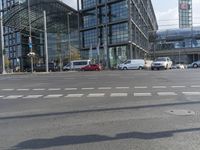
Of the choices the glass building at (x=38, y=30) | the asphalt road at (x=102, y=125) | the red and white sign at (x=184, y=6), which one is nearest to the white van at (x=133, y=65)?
the glass building at (x=38, y=30)

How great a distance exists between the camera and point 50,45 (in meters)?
116

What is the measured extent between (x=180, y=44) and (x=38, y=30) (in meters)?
50.2

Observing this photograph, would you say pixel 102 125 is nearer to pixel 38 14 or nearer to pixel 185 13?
pixel 38 14

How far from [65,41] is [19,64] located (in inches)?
628

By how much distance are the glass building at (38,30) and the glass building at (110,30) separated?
427 cm

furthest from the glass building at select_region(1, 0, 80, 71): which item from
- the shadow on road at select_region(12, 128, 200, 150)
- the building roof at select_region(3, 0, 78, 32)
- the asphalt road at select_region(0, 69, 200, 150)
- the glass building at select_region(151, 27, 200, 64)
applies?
the shadow on road at select_region(12, 128, 200, 150)

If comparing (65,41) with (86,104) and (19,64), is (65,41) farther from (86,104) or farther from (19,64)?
(86,104)

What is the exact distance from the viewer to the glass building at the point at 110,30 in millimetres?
83312

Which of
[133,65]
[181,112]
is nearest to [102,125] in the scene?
[181,112]

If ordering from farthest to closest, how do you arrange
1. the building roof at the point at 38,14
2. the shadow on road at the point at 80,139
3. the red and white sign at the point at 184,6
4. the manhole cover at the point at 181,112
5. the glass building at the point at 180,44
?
the glass building at the point at 180,44, the red and white sign at the point at 184,6, the building roof at the point at 38,14, the manhole cover at the point at 181,112, the shadow on road at the point at 80,139

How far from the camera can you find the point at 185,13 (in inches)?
4847

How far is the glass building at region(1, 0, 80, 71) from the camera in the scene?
97000 millimetres

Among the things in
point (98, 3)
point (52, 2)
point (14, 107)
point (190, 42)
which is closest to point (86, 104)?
point (14, 107)

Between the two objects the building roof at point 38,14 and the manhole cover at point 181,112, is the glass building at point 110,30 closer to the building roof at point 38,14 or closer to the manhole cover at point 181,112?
the building roof at point 38,14
